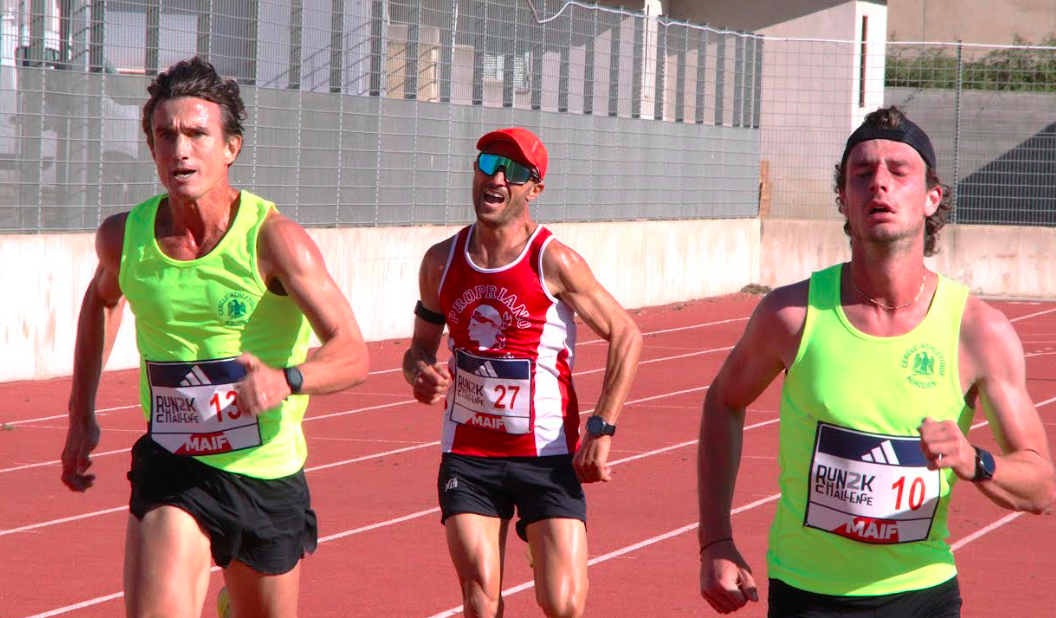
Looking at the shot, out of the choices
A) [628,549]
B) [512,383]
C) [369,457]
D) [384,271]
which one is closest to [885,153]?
[512,383]

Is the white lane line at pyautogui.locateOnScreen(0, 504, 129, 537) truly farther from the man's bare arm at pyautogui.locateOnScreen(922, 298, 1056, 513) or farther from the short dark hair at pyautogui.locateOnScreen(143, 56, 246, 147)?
the man's bare arm at pyautogui.locateOnScreen(922, 298, 1056, 513)

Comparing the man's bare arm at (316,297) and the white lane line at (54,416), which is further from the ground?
the man's bare arm at (316,297)

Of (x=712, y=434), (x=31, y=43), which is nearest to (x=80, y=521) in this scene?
(x=712, y=434)

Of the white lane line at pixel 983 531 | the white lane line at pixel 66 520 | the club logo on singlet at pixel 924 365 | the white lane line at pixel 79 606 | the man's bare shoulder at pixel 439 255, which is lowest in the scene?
the white lane line at pixel 79 606

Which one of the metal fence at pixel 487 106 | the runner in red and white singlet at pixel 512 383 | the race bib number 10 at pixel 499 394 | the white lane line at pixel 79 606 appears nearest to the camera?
the runner in red and white singlet at pixel 512 383

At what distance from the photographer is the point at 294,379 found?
413cm

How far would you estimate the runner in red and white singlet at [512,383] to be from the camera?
5668mm

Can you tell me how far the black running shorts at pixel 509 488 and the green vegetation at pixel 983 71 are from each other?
2038 cm

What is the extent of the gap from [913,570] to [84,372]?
111 inches

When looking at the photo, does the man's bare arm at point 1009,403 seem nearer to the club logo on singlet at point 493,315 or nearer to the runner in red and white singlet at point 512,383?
the runner in red and white singlet at point 512,383

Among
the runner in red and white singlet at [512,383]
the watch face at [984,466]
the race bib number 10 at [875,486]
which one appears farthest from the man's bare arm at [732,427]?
the runner in red and white singlet at [512,383]

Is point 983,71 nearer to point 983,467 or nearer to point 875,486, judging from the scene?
point 875,486

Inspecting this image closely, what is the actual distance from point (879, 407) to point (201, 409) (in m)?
2.08

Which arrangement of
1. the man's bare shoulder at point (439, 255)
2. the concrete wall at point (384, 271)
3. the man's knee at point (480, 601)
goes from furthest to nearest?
the concrete wall at point (384, 271), the man's bare shoulder at point (439, 255), the man's knee at point (480, 601)
